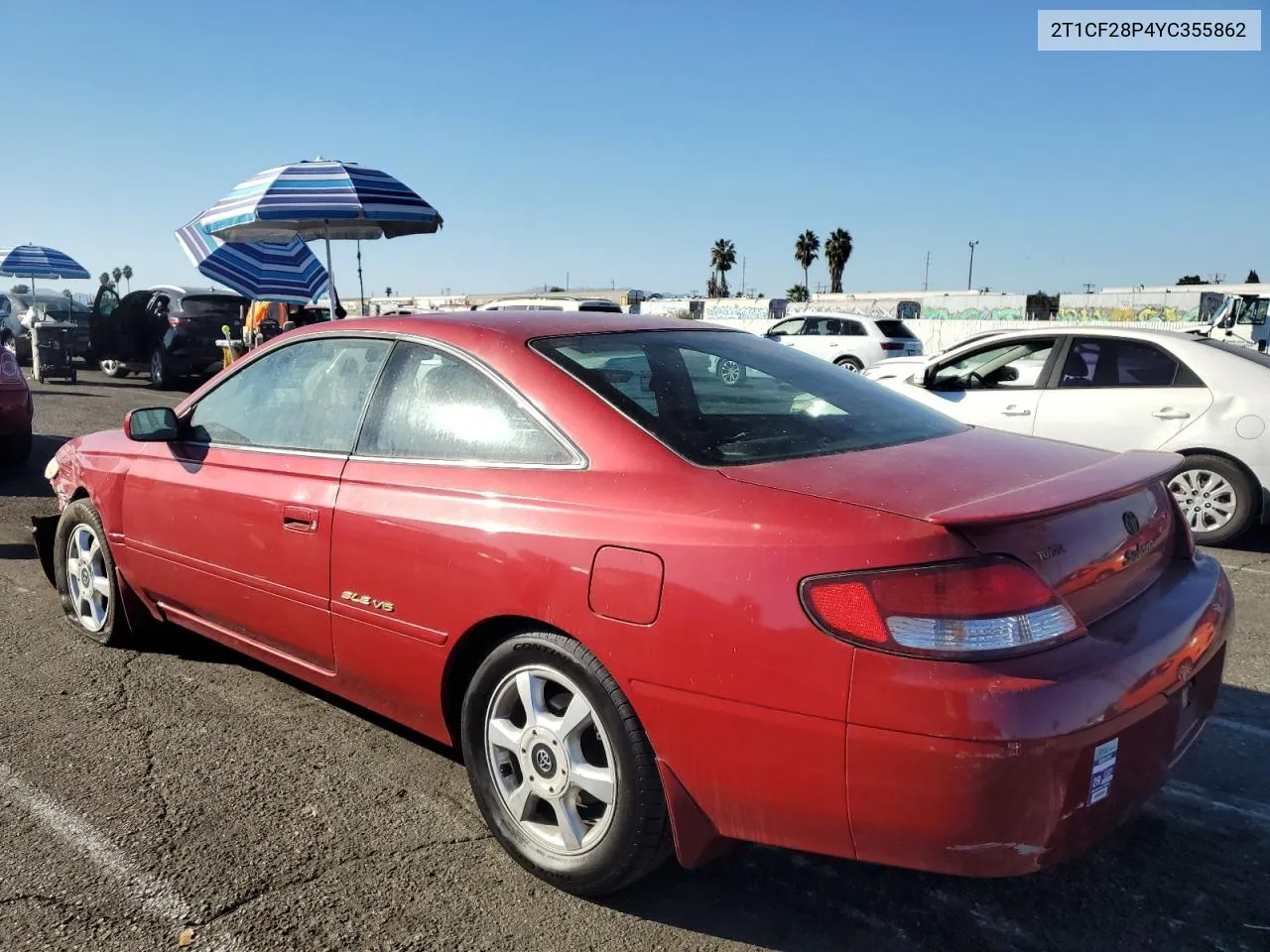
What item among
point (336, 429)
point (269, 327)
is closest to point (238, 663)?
point (336, 429)

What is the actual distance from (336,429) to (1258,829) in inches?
119

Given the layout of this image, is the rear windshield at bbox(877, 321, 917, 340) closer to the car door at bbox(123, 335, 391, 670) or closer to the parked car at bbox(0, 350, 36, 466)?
the parked car at bbox(0, 350, 36, 466)

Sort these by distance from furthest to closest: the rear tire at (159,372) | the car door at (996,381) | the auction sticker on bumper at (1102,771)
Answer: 1. the rear tire at (159,372)
2. the car door at (996,381)
3. the auction sticker on bumper at (1102,771)

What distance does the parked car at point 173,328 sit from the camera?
15.2 metres

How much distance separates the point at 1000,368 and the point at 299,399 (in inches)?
217

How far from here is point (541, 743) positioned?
2461 millimetres

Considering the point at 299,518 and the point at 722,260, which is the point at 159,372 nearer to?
the point at 299,518

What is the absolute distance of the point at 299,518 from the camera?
305 centimetres

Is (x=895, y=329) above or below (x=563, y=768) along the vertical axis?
above

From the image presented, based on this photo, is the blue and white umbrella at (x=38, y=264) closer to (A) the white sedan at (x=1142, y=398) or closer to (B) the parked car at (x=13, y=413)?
(B) the parked car at (x=13, y=413)

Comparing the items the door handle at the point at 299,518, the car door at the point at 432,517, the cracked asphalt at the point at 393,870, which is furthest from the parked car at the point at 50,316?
the car door at the point at 432,517

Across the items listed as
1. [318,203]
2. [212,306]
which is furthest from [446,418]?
[212,306]

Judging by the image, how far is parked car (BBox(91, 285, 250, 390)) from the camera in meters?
15.2

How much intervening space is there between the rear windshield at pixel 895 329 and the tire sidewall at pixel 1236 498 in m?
13.4
